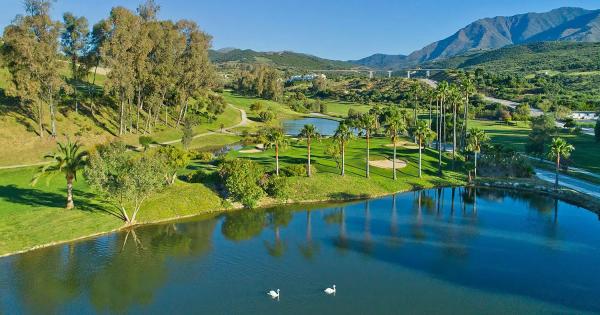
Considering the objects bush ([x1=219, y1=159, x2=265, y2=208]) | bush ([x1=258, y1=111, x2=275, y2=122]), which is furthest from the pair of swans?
bush ([x1=258, y1=111, x2=275, y2=122])

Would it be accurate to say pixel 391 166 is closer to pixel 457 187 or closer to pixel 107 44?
pixel 457 187

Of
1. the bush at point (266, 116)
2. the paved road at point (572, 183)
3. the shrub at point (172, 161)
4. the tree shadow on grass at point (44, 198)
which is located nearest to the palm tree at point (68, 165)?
the tree shadow on grass at point (44, 198)

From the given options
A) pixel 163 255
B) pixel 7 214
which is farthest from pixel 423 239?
pixel 7 214

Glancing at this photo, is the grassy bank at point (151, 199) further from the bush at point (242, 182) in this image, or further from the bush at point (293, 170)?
the bush at point (242, 182)

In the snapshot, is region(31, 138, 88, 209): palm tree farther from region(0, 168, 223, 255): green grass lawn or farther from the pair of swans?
the pair of swans

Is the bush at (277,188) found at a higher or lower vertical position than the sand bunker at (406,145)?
lower
